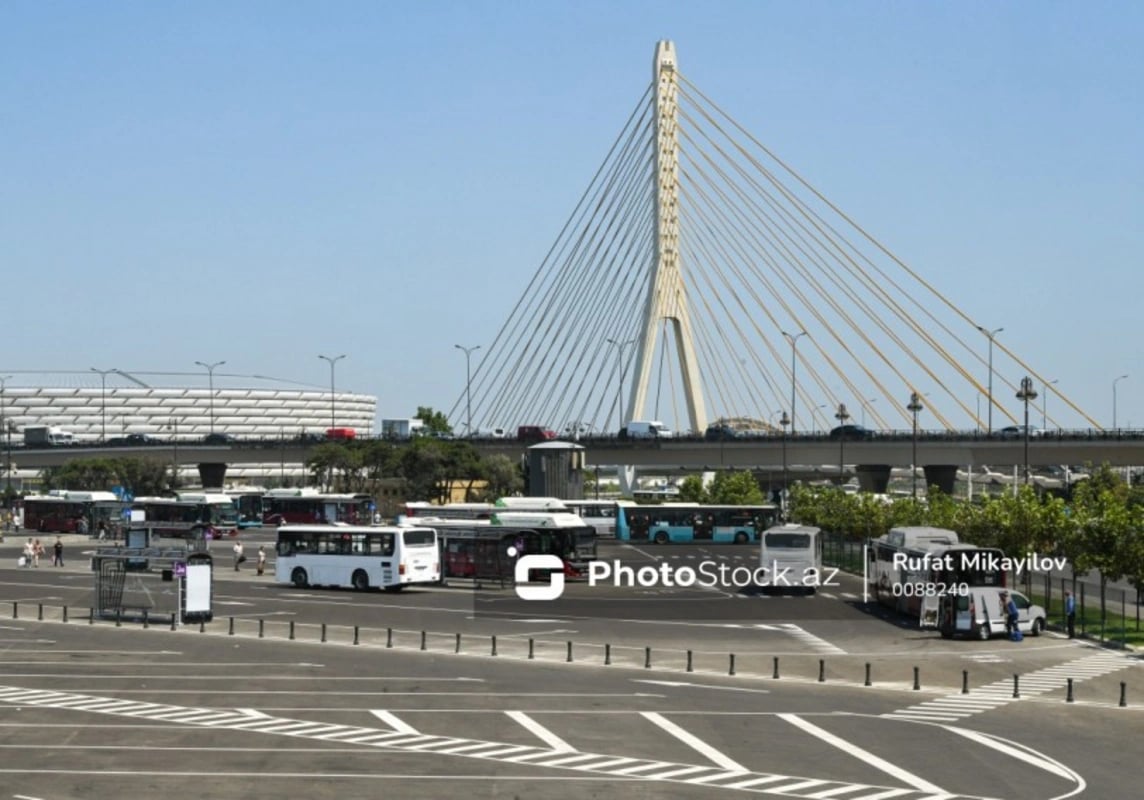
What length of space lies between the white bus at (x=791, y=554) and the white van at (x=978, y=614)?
1479 centimetres

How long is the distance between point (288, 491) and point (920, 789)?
86.9 meters

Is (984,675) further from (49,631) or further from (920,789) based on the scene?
(49,631)

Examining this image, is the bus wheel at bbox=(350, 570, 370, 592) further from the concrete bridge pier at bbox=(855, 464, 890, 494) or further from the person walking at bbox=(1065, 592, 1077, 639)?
the concrete bridge pier at bbox=(855, 464, 890, 494)

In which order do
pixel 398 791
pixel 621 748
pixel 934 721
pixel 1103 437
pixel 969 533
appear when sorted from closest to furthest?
pixel 398 791 < pixel 621 748 < pixel 934 721 < pixel 969 533 < pixel 1103 437

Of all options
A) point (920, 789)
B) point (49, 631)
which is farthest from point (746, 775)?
point (49, 631)

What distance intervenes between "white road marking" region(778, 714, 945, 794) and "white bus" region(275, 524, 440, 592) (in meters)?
32.6

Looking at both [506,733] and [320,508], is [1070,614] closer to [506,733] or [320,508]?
[506,733]

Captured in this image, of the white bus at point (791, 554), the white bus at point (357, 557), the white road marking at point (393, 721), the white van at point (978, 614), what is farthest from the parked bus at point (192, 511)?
the white road marking at point (393, 721)

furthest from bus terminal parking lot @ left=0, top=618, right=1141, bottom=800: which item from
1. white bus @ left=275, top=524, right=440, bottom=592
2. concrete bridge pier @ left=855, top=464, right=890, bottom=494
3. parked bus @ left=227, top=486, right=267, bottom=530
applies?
concrete bridge pier @ left=855, top=464, right=890, bottom=494

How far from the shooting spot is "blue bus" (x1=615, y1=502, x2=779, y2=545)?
104 meters

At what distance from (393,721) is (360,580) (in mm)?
33101

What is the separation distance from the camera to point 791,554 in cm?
6294

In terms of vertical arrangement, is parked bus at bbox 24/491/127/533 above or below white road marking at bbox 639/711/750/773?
above

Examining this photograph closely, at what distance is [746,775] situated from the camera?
25.3 m
